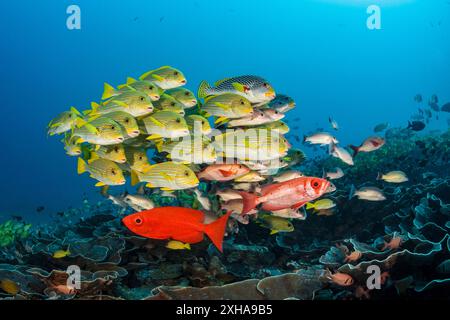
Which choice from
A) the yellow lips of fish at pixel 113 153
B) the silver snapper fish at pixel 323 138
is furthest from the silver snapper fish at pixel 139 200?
the silver snapper fish at pixel 323 138

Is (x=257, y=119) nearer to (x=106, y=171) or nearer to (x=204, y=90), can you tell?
(x=204, y=90)

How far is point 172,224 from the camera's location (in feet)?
10.9

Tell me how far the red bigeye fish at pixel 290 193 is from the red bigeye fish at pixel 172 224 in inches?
13.1

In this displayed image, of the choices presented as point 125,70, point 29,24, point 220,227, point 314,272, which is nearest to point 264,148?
point 220,227

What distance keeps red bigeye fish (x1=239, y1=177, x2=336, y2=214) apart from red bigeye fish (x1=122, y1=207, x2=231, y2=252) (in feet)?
A: 1.09

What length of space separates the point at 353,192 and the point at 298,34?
11734cm

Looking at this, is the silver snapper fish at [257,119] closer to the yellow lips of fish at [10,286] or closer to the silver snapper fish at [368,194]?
the silver snapper fish at [368,194]

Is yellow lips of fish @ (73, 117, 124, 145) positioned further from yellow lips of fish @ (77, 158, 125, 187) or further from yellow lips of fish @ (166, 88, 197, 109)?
yellow lips of fish @ (166, 88, 197, 109)

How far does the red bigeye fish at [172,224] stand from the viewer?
3.29 meters

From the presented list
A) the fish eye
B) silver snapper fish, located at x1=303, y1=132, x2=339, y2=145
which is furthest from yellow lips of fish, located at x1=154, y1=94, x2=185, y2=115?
silver snapper fish, located at x1=303, y1=132, x2=339, y2=145

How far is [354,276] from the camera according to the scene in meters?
3.52

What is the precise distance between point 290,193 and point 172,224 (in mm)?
1246

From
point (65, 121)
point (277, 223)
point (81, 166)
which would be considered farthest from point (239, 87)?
point (65, 121)

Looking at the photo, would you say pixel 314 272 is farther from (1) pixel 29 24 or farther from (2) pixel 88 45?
(2) pixel 88 45
